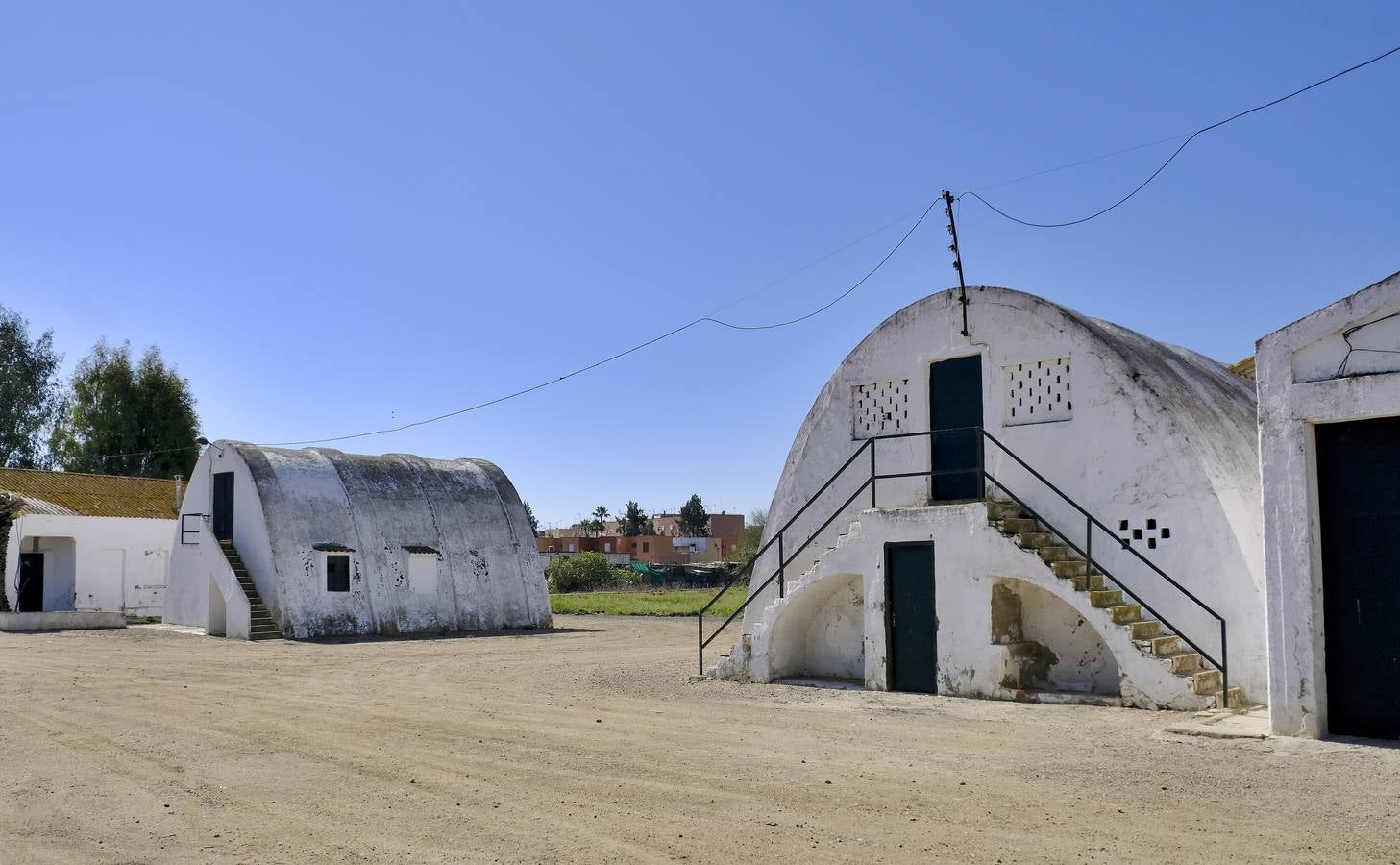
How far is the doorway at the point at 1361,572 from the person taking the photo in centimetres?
998

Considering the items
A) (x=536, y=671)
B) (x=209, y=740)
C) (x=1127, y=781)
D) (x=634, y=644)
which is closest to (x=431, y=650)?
(x=634, y=644)

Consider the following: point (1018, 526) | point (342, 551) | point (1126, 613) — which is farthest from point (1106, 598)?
point (342, 551)

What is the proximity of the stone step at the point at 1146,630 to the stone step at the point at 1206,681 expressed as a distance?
0.63m

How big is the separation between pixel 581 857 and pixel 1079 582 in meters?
8.83

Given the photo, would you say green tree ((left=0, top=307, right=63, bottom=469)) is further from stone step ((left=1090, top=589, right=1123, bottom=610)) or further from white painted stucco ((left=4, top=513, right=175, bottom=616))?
stone step ((left=1090, top=589, right=1123, bottom=610))

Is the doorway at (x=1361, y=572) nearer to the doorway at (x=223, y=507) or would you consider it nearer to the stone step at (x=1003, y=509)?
the stone step at (x=1003, y=509)

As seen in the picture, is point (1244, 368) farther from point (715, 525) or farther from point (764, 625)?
point (715, 525)

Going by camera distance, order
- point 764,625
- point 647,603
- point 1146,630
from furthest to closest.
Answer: point 647,603 → point 764,625 → point 1146,630

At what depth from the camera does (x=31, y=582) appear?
3391 cm

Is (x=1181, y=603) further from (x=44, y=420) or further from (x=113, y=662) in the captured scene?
(x=44, y=420)

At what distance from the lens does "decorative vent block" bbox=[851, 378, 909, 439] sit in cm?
1678

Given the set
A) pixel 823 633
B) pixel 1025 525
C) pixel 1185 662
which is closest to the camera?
pixel 1185 662

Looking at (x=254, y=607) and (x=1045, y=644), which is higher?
(x=1045, y=644)

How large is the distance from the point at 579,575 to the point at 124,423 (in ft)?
72.3
